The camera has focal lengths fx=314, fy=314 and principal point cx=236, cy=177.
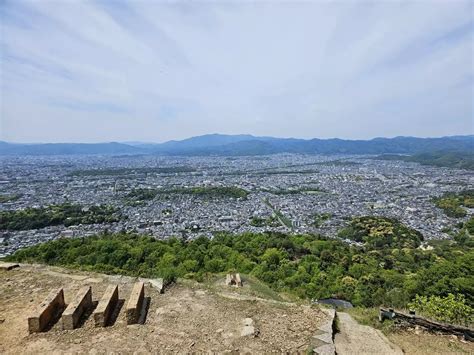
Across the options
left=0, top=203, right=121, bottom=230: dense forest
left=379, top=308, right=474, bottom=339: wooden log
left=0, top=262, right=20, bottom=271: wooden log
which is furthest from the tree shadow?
left=0, top=203, right=121, bottom=230: dense forest

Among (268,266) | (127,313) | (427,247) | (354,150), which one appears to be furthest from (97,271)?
(354,150)

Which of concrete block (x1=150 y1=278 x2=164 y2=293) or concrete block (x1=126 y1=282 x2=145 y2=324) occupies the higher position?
concrete block (x1=126 y1=282 x2=145 y2=324)

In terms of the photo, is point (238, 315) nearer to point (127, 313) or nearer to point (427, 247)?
point (127, 313)

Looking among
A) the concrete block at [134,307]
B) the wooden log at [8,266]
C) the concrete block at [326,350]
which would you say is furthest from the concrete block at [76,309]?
the concrete block at [326,350]

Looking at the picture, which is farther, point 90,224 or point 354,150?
point 354,150

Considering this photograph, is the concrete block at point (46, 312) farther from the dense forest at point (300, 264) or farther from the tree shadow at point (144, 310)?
the dense forest at point (300, 264)

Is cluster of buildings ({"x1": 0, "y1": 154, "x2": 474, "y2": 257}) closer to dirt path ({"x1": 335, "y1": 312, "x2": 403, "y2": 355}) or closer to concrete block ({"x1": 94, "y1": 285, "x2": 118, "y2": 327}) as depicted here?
concrete block ({"x1": 94, "y1": 285, "x2": 118, "y2": 327})
